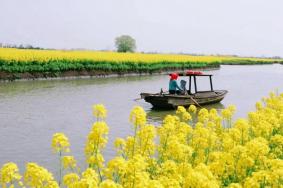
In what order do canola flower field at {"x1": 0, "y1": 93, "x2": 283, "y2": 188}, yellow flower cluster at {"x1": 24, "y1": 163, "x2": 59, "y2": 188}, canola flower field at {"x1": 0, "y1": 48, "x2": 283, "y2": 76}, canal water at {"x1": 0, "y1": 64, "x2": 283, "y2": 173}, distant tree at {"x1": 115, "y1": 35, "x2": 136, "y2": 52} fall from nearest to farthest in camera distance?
yellow flower cluster at {"x1": 24, "y1": 163, "x2": 59, "y2": 188}
canola flower field at {"x1": 0, "y1": 93, "x2": 283, "y2": 188}
canal water at {"x1": 0, "y1": 64, "x2": 283, "y2": 173}
canola flower field at {"x1": 0, "y1": 48, "x2": 283, "y2": 76}
distant tree at {"x1": 115, "y1": 35, "x2": 136, "y2": 52}

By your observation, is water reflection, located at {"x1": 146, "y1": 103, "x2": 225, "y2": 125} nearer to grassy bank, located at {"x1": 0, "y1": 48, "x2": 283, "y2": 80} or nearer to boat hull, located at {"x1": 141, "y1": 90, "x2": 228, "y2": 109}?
boat hull, located at {"x1": 141, "y1": 90, "x2": 228, "y2": 109}

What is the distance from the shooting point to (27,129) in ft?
45.8

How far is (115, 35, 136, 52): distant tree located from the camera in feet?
311

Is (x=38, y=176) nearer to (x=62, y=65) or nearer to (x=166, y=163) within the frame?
(x=166, y=163)

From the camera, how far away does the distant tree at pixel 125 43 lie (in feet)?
311

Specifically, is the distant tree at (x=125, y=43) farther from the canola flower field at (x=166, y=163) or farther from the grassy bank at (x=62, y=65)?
the canola flower field at (x=166, y=163)

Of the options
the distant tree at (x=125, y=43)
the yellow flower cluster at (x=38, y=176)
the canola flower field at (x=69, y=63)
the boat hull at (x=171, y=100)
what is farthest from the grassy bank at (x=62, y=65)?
the distant tree at (x=125, y=43)

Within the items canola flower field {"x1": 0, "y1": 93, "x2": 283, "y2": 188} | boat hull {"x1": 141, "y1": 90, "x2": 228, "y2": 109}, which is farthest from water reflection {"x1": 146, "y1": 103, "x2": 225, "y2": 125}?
canola flower field {"x1": 0, "y1": 93, "x2": 283, "y2": 188}

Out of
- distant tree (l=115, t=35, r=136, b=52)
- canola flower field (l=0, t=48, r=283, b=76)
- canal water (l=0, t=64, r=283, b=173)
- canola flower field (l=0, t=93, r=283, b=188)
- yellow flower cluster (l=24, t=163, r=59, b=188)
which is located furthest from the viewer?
distant tree (l=115, t=35, r=136, b=52)

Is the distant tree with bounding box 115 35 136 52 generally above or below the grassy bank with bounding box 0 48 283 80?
above

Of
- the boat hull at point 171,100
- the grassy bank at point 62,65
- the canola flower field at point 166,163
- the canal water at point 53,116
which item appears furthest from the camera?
the grassy bank at point 62,65

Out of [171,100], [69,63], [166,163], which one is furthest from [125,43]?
[166,163]

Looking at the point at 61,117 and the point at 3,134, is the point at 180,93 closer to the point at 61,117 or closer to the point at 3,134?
the point at 61,117

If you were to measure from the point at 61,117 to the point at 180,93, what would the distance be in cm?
604
